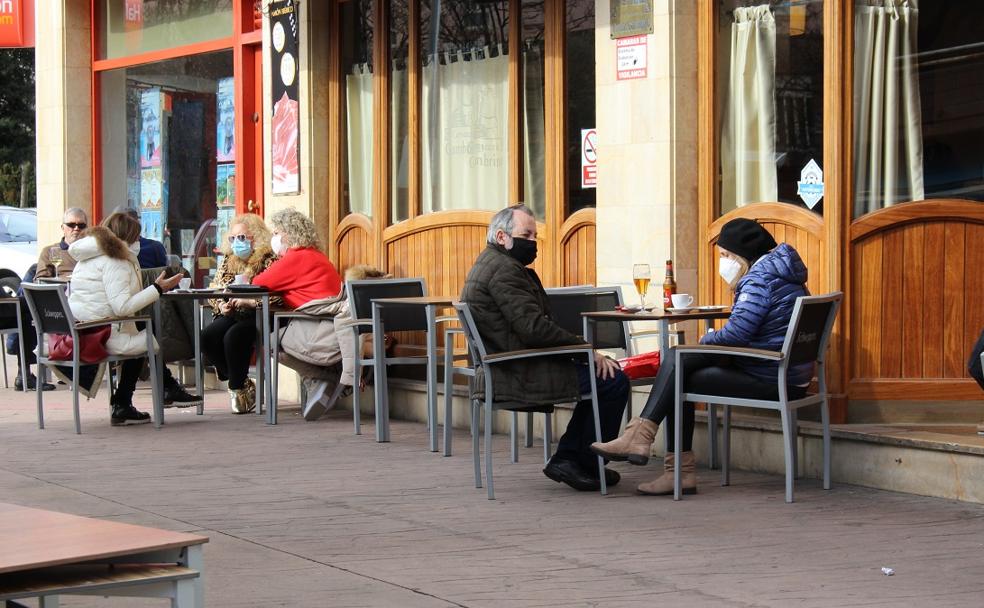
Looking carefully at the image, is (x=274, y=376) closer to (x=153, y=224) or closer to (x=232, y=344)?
(x=232, y=344)

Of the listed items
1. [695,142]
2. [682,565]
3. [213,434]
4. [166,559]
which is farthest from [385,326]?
[166,559]

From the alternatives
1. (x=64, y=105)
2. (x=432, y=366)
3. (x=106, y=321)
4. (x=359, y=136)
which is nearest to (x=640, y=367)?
(x=432, y=366)

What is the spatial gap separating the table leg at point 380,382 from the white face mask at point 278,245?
1567 millimetres

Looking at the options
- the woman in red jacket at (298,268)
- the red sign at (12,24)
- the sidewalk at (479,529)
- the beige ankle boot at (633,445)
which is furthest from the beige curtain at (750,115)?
the red sign at (12,24)

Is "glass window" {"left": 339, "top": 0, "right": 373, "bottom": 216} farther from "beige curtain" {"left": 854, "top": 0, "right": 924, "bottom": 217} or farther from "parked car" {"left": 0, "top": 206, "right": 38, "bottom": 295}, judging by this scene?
"parked car" {"left": 0, "top": 206, "right": 38, "bottom": 295}

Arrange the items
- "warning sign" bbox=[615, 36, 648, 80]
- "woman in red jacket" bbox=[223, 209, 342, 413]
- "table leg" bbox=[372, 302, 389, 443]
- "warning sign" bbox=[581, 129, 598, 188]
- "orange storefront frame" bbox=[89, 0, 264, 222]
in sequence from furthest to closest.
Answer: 1. "orange storefront frame" bbox=[89, 0, 264, 222]
2. "woman in red jacket" bbox=[223, 209, 342, 413]
3. "warning sign" bbox=[581, 129, 598, 188]
4. "table leg" bbox=[372, 302, 389, 443]
5. "warning sign" bbox=[615, 36, 648, 80]

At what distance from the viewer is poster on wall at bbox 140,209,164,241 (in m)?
14.7

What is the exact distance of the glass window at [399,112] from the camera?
11.4 m

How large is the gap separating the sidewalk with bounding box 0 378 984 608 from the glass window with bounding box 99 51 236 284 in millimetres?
4708

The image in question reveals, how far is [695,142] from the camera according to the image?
898cm

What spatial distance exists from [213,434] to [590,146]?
3039 mm

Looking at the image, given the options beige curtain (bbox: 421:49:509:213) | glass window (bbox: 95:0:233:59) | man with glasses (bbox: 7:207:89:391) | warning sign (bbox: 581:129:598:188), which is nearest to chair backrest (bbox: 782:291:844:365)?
warning sign (bbox: 581:129:598:188)

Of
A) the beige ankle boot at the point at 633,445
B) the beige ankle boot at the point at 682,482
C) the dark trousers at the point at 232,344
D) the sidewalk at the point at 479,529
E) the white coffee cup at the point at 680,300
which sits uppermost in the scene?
the white coffee cup at the point at 680,300

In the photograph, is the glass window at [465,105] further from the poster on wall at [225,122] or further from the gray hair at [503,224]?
the gray hair at [503,224]
